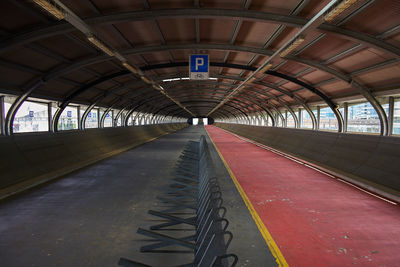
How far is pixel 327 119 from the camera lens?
25.9 metres

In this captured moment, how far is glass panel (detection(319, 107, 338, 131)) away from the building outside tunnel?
5.73m

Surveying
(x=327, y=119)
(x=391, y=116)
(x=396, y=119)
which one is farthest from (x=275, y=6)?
(x=327, y=119)

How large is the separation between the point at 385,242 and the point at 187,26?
1128 centimetres

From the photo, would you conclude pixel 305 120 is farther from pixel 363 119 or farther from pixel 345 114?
pixel 363 119

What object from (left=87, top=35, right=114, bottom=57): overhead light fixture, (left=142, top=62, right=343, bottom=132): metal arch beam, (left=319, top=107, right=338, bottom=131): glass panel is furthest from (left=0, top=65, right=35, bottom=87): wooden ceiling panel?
(left=319, top=107, right=338, bottom=131): glass panel

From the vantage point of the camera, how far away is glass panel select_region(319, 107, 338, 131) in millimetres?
25469

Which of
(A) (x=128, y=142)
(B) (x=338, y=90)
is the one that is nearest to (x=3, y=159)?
(A) (x=128, y=142)

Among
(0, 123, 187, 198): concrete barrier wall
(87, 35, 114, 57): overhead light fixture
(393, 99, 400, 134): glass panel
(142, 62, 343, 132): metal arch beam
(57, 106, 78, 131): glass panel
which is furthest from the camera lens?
(57, 106, 78, 131): glass panel

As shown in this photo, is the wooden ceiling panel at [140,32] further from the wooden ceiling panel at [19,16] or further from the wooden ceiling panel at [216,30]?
the wooden ceiling panel at [19,16]

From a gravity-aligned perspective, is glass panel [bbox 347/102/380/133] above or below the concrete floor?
above

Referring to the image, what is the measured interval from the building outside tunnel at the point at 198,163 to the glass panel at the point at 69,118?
4048mm

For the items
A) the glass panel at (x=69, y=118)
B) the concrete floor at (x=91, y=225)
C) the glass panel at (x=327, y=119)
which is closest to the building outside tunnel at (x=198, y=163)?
the concrete floor at (x=91, y=225)

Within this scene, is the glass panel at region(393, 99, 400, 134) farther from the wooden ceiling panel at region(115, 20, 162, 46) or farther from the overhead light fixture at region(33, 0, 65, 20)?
the overhead light fixture at region(33, 0, 65, 20)

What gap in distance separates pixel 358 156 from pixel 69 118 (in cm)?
2550
